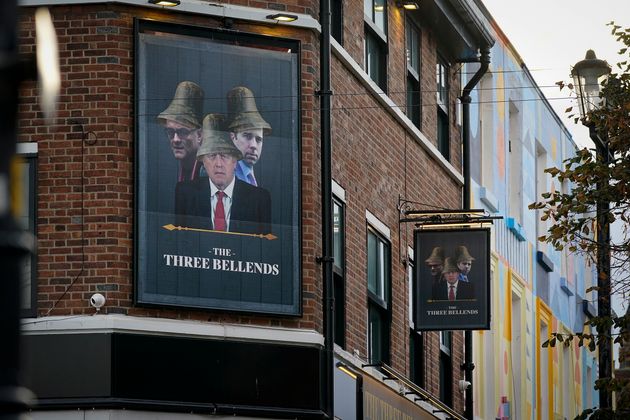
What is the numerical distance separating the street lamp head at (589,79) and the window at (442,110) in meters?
5.93

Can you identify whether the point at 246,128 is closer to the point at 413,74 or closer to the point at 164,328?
the point at 164,328

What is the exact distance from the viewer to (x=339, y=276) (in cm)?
1917

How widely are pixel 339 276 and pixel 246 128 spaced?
3.03m

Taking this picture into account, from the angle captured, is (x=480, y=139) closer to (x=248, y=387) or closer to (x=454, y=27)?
(x=454, y=27)

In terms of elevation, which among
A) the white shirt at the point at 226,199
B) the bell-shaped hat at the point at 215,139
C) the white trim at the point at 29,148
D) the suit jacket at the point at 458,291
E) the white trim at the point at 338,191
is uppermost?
the bell-shaped hat at the point at 215,139

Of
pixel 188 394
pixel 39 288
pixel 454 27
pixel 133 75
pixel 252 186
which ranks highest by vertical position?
pixel 454 27

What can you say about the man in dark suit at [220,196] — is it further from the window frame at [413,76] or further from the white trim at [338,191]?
the window frame at [413,76]

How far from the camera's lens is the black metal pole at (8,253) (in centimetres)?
436

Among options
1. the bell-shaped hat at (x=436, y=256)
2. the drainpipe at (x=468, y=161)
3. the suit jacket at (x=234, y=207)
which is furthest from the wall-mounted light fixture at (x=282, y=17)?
the drainpipe at (x=468, y=161)

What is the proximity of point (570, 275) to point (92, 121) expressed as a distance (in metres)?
23.3

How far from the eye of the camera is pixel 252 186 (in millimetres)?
16781

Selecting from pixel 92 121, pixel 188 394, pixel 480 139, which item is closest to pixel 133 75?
pixel 92 121

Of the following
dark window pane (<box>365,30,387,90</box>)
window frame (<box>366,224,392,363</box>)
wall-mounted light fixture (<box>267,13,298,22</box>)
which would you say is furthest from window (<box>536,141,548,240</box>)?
wall-mounted light fixture (<box>267,13,298,22</box>)

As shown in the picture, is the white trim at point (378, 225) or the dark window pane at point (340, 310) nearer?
the dark window pane at point (340, 310)
